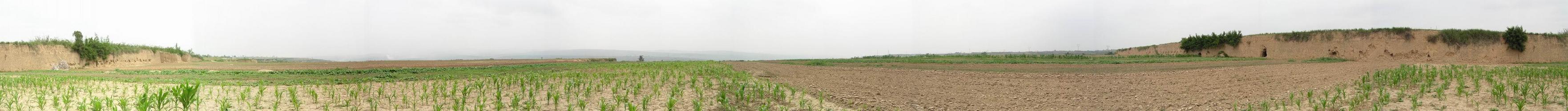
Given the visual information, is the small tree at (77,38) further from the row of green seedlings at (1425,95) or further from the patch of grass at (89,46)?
the row of green seedlings at (1425,95)

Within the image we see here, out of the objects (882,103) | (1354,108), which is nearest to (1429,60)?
(1354,108)

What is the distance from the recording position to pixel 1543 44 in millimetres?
23609

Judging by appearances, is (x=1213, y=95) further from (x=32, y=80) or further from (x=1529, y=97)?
(x=32, y=80)

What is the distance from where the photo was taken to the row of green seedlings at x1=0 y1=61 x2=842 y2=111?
6.69 metres

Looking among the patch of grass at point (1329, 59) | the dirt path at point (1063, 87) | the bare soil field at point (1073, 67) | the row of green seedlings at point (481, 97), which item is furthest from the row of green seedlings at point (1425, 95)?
the patch of grass at point (1329, 59)

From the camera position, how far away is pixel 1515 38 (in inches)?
902

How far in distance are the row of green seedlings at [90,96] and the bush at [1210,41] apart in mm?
34387

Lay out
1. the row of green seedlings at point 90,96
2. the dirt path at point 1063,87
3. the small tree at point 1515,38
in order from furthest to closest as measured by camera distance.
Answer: the small tree at point 1515,38 → the dirt path at point 1063,87 → the row of green seedlings at point 90,96

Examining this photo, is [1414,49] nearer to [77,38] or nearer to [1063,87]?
[1063,87]

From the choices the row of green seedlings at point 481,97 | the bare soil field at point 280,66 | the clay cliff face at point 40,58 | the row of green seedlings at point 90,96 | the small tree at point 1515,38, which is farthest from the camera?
the small tree at point 1515,38

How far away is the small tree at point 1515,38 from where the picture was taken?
896 inches

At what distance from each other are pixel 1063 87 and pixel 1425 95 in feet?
12.9

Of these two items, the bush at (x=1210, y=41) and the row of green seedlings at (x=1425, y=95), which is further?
the bush at (x=1210, y=41)

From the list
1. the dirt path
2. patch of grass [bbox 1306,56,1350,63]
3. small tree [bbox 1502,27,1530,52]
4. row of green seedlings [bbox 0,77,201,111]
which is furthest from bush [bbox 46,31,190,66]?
small tree [bbox 1502,27,1530,52]
